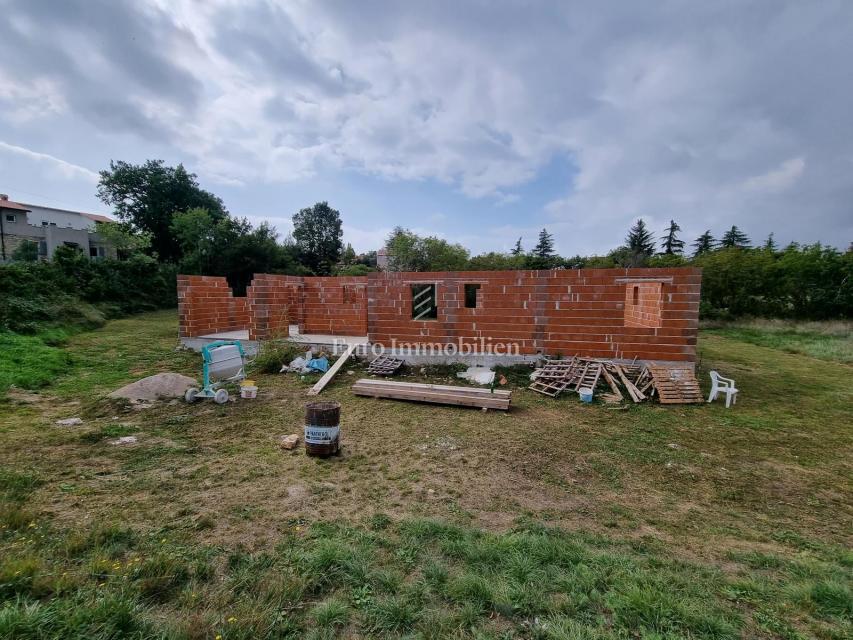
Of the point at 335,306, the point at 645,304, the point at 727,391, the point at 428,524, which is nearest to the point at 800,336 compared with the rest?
the point at 645,304

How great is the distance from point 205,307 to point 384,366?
19.9 feet

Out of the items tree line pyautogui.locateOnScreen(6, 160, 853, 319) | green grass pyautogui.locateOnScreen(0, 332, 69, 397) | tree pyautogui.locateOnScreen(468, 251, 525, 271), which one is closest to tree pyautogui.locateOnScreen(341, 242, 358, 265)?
tree line pyautogui.locateOnScreen(6, 160, 853, 319)

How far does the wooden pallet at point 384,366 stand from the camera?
7656mm

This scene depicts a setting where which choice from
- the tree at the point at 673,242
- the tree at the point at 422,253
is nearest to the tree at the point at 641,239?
the tree at the point at 673,242

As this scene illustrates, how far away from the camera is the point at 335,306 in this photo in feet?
34.0

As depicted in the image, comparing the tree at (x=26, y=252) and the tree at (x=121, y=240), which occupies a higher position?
the tree at (x=121, y=240)

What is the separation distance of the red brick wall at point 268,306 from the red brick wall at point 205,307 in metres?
1.81

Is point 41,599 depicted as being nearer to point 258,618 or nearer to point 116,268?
point 258,618

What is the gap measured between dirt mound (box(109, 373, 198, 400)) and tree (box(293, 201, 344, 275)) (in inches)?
1270

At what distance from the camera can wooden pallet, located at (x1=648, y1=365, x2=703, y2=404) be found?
6.07m

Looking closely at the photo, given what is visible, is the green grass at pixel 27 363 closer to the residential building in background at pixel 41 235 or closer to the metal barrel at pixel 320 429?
the metal barrel at pixel 320 429

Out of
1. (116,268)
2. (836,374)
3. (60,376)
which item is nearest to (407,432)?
(60,376)

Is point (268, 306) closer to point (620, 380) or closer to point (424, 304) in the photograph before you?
point (424, 304)

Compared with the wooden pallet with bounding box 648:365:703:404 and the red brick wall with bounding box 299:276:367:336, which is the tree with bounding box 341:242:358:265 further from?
the wooden pallet with bounding box 648:365:703:404
